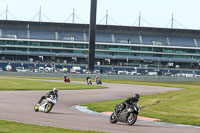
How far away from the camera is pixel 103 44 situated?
13712 cm

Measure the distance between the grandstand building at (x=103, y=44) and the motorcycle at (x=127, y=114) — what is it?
11348 centimetres

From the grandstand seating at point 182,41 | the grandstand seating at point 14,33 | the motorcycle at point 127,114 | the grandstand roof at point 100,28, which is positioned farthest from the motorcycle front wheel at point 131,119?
the grandstand seating at point 182,41

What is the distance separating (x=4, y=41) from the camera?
133625 mm

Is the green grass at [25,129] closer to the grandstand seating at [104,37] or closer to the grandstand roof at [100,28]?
the grandstand seating at [104,37]

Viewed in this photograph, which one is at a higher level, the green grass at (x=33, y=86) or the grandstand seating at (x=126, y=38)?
the grandstand seating at (x=126, y=38)

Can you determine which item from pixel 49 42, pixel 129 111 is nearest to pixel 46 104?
pixel 129 111

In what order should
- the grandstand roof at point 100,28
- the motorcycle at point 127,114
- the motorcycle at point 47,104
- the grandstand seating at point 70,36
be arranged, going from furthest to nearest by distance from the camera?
the grandstand roof at point 100,28 → the grandstand seating at point 70,36 → the motorcycle at point 47,104 → the motorcycle at point 127,114

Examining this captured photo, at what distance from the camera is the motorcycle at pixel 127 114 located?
18.0 meters

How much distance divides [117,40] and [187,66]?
26.3 metres

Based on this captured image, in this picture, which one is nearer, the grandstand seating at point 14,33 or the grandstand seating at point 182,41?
the grandstand seating at point 14,33

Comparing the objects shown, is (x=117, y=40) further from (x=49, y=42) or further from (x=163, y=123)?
(x=163, y=123)

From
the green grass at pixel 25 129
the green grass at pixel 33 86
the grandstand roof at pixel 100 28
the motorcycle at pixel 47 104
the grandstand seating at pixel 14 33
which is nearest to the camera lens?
the green grass at pixel 25 129

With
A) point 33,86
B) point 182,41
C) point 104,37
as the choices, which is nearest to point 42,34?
point 104,37

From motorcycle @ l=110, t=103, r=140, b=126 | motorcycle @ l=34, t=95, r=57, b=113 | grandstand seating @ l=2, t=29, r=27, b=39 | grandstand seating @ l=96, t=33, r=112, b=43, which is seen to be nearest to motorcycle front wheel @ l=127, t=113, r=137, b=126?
motorcycle @ l=110, t=103, r=140, b=126
